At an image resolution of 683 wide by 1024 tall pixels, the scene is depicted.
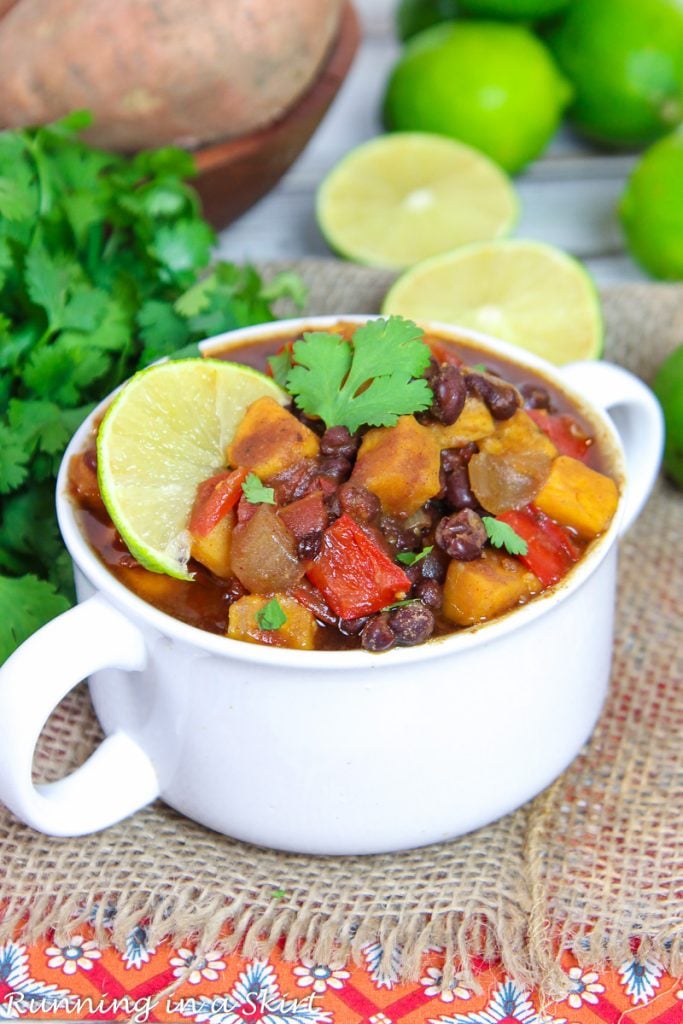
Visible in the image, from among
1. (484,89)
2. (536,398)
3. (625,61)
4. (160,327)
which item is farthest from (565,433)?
(625,61)

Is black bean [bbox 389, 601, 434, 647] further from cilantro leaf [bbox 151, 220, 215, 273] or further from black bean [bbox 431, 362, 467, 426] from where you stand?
cilantro leaf [bbox 151, 220, 215, 273]

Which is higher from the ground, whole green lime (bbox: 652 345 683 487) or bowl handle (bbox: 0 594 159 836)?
bowl handle (bbox: 0 594 159 836)

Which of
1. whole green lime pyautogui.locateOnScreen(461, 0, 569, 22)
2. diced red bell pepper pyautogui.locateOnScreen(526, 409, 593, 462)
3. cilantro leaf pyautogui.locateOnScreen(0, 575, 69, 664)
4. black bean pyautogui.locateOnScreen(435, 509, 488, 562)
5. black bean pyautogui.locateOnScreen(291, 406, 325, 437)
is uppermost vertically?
black bean pyautogui.locateOnScreen(291, 406, 325, 437)

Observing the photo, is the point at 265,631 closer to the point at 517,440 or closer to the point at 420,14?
the point at 517,440

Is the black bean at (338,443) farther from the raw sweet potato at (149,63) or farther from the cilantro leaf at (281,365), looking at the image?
the raw sweet potato at (149,63)

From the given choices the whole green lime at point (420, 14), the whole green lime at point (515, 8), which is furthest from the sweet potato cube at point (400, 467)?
the whole green lime at point (420, 14)

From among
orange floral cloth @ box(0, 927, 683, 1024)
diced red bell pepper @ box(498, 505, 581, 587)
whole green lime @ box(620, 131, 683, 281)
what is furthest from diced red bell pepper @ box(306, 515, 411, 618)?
whole green lime @ box(620, 131, 683, 281)

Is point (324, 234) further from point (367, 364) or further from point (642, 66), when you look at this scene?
point (367, 364)

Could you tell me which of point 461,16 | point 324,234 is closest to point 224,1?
point 324,234
